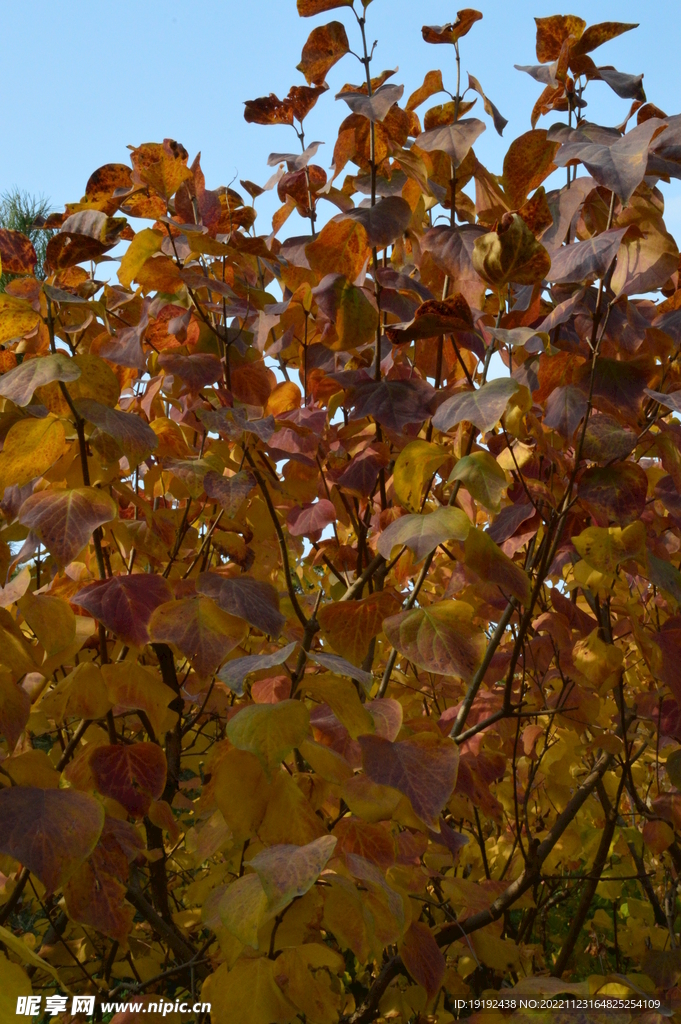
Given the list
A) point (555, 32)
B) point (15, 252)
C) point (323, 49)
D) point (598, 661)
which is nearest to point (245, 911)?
point (598, 661)

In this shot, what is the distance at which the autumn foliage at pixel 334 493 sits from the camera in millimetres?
863

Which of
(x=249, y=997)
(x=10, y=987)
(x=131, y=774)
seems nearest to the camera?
(x=10, y=987)

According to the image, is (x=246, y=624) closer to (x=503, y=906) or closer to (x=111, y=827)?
(x=111, y=827)

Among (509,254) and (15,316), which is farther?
(15,316)

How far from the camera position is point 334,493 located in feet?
4.73

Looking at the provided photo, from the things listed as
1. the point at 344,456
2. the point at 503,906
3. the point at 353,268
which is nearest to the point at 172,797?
the point at 503,906

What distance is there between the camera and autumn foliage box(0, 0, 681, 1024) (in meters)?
0.86

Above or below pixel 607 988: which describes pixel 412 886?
above

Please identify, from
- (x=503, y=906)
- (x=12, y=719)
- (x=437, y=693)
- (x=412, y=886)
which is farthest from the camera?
(x=437, y=693)

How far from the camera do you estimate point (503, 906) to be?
55.2 inches

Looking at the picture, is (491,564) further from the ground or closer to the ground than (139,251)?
closer to the ground

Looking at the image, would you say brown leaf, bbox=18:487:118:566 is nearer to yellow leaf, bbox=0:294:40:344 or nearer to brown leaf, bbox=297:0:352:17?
yellow leaf, bbox=0:294:40:344

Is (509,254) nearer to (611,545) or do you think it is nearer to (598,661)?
(611,545)

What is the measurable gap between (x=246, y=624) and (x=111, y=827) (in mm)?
331
